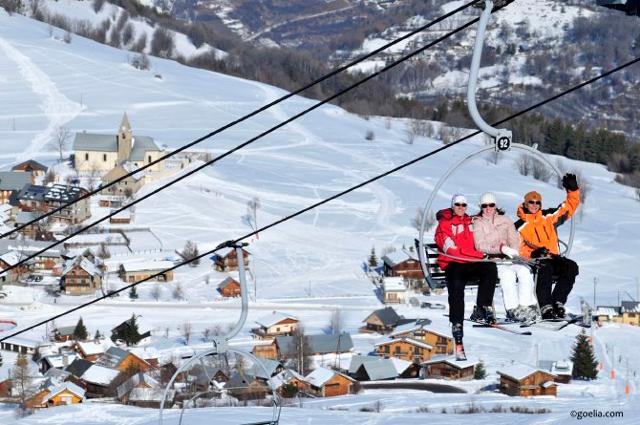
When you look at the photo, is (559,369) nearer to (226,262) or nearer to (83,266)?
(226,262)

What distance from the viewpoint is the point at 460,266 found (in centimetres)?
805

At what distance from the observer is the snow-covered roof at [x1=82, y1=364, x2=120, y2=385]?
29828 millimetres

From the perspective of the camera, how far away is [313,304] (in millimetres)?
40219

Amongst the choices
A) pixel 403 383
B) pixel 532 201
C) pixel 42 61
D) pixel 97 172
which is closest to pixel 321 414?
pixel 403 383

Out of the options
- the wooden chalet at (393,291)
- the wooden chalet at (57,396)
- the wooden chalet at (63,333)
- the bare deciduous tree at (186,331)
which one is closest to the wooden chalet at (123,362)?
the wooden chalet at (57,396)

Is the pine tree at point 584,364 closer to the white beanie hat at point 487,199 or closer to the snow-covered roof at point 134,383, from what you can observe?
the snow-covered roof at point 134,383

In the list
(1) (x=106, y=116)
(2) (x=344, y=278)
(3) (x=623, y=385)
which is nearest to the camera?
(3) (x=623, y=385)

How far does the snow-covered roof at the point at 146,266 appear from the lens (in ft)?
145

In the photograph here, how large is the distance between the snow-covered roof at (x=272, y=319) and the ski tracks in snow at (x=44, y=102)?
2989 centimetres

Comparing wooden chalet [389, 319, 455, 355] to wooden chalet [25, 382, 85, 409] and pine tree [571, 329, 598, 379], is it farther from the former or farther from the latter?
wooden chalet [25, 382, 85, 409]

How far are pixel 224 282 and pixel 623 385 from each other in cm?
1665

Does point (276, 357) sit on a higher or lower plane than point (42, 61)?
lower

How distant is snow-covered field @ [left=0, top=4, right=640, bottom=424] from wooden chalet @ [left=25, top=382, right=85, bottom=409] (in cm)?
94

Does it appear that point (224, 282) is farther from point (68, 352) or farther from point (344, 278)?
point (68, 352)
